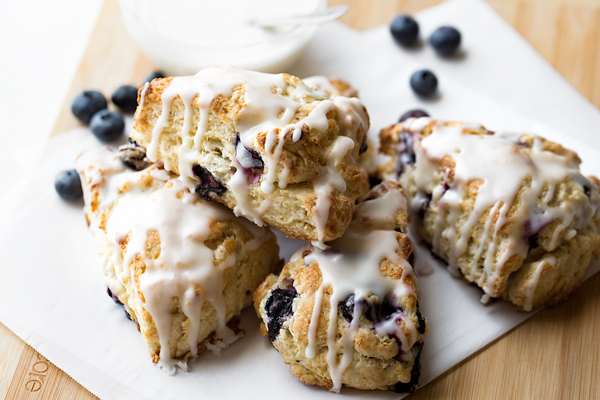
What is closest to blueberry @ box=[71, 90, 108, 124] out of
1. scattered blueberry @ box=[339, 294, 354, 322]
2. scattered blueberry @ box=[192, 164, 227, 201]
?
scattered blueberry @ box=[192, 164, 227, 201]

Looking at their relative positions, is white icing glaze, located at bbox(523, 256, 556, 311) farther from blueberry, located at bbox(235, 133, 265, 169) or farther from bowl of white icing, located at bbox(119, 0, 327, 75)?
bowl of white icing, located at bbox(119, 0, 327, 75)

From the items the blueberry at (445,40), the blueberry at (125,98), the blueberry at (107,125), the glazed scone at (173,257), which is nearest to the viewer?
the glazed scone at (173,257)

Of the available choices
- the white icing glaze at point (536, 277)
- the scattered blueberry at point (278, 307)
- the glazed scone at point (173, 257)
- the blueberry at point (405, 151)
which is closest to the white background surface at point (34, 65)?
the glazed scone at point (173, 257)

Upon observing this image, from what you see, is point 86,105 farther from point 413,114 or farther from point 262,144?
point 413,114

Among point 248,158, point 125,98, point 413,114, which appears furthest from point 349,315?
point 125,98

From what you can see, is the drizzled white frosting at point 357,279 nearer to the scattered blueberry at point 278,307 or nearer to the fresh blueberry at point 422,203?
the scattered blueberry at point 278,307

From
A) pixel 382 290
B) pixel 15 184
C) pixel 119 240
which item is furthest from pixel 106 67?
pixel 382 290
